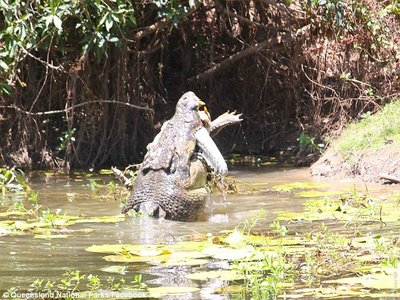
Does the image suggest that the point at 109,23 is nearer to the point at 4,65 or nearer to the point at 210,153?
the point at 4,65

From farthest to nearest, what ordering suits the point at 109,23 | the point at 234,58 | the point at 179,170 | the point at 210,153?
the point at 234,58, the point at 109,23, the point at 210,153, the point at 179,170

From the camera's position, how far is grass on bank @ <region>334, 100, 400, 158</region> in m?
11.0

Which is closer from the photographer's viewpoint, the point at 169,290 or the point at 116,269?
the point at 169,290

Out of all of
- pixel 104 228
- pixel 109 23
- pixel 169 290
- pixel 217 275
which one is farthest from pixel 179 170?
pixel 169 290

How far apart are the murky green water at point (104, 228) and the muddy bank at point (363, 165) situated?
10.2 inches

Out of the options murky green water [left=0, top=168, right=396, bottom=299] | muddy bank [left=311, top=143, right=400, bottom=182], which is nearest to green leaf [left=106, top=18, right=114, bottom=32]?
murky green water [left=0, top=168, right=396, bottom=299]

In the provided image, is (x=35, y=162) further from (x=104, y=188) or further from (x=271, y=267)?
(x=271, y=267)

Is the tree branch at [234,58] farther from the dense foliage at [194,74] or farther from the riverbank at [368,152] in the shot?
the riverbank at [368,152]

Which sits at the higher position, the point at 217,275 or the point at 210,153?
the point at 210,153

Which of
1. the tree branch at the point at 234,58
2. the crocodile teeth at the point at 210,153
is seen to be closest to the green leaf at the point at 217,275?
the crocodile teeth at the point at 210,153

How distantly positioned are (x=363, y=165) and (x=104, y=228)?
4083 millimetres

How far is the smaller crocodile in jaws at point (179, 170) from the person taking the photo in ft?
26.8

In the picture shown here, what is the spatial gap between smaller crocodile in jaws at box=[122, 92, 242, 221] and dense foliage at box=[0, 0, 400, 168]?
2936mm

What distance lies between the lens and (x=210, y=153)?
8.46 m
